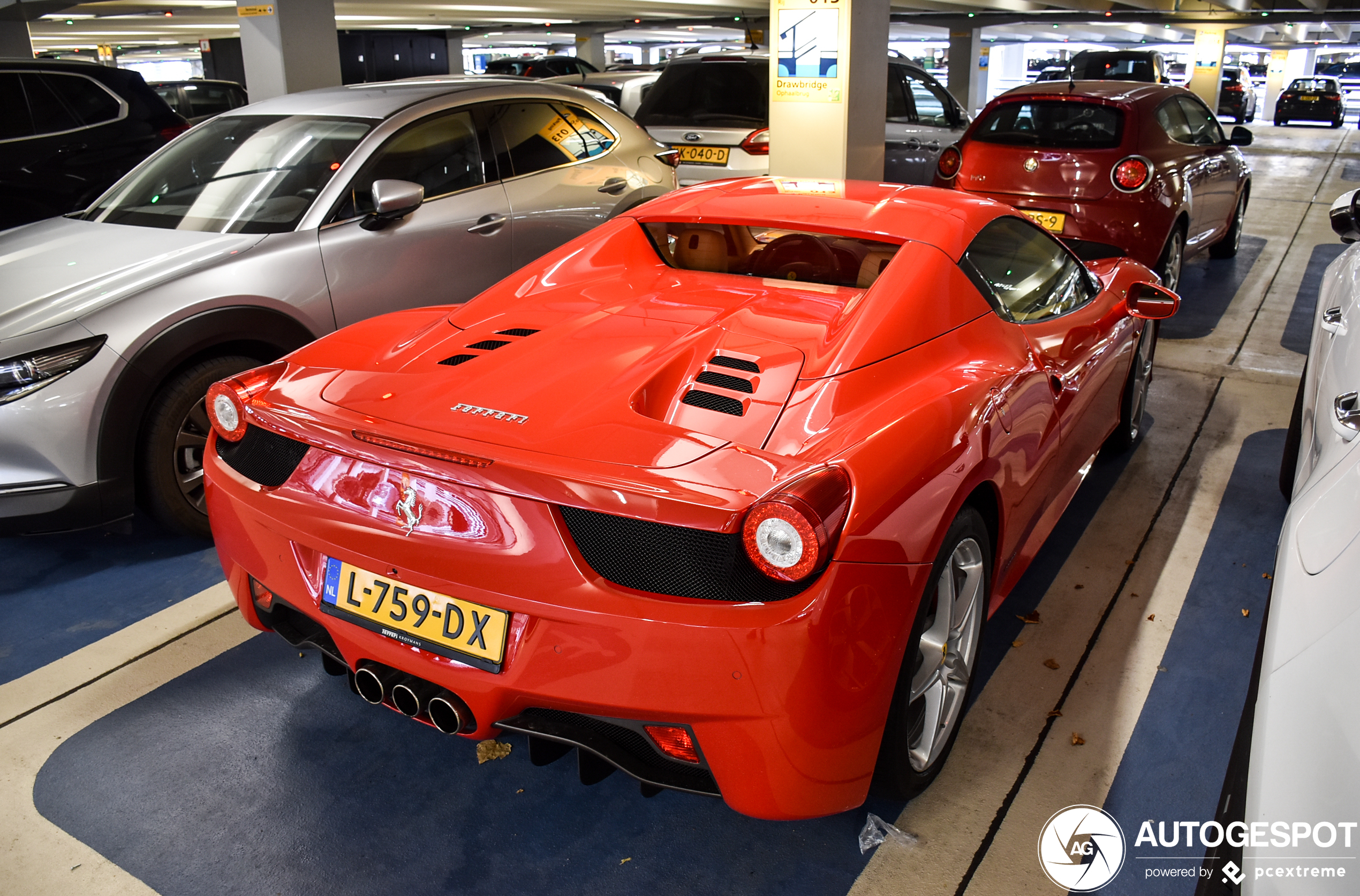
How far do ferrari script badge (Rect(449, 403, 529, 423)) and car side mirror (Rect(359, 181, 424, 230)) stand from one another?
2160 mm

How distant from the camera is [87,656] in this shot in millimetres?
3010

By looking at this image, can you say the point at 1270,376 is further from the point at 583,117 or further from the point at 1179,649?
the point at 583,117

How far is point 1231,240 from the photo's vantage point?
829 centimetres

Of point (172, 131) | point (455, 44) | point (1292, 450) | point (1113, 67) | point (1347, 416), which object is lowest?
point (1292, 450)

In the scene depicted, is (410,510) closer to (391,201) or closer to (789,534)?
(789,534)

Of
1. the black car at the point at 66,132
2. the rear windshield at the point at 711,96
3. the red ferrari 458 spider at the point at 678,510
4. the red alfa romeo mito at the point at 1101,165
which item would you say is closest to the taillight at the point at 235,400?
the red ferrari 458 spider at the point at 678,510

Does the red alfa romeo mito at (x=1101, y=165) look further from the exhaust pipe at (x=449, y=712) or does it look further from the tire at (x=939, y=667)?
the exhaust pipe at (x=449, y=712)

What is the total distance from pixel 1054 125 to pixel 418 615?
5.99 metres

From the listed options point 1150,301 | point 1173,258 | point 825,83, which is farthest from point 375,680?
point 825,83

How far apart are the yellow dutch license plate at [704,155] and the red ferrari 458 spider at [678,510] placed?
17.7ft

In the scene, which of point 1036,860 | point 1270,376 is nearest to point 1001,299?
point 1036,860

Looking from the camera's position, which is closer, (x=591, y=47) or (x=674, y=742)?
(x=674, y=742)

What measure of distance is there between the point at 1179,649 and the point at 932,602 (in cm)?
124

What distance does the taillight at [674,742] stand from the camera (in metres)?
1.84
